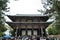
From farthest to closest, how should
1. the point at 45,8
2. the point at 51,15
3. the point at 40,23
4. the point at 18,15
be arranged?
the point at 18,15
the point at 40,23
the point at 45,8
the point at 51,15

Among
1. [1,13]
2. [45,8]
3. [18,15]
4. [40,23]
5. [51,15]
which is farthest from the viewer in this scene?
[18,15]

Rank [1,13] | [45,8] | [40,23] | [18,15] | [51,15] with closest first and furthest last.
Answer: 1. [51,15]
2. [45,8]
3. [1,13]
4. [40,23]
5. [18,15]

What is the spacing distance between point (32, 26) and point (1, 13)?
26.1ft

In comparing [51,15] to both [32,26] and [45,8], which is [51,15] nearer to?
[45,8]

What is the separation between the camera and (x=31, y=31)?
3475 cm

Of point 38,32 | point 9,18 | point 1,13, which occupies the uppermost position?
point 1,13

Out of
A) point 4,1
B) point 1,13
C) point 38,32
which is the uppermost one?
point 4,1

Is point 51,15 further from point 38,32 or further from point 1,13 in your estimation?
point 38,32

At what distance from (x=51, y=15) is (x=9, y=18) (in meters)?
13.7

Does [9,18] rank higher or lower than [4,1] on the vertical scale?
lower

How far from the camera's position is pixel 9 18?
36312mm

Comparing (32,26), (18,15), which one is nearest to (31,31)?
(32,26)

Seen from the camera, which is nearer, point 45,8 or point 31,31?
point 45,8

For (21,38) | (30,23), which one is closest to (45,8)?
(21,38)
